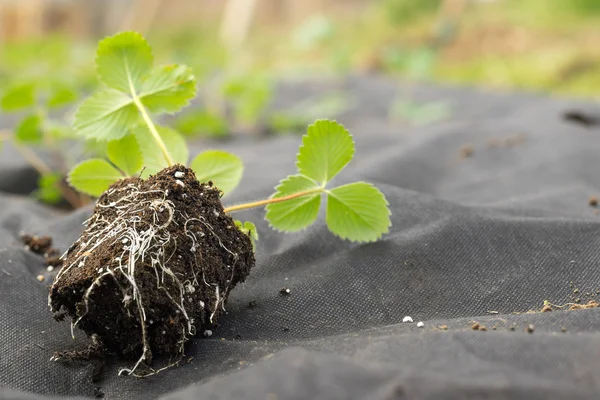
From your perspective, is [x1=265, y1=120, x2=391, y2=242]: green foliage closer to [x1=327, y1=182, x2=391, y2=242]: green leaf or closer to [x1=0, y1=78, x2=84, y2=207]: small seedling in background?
[x1=327, y1=182, x2=391, y2=242]: green leaf

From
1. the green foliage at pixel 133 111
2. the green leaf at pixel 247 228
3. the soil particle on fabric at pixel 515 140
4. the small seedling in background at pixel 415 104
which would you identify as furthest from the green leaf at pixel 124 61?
the small seedling in background at pixel 415 104

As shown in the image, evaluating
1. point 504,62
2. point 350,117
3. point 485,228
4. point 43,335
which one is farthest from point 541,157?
point 504,62

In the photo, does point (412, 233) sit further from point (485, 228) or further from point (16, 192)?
point (16, 192)

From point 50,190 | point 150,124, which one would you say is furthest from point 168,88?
point 50,190

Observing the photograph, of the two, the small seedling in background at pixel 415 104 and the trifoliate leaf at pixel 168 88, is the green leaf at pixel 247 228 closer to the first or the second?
the trifoliate leaf at pixel 168 88

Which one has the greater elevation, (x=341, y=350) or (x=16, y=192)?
(x=341, y=350)

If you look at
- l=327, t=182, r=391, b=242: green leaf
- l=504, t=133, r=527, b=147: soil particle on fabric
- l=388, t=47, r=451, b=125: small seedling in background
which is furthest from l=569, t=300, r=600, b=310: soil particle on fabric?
l=388, t=47, r=451, b=125: small seedling in background

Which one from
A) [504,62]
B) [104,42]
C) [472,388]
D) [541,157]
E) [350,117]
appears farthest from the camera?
[504,62]

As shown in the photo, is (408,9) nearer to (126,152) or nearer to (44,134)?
Answer: (44,134)
